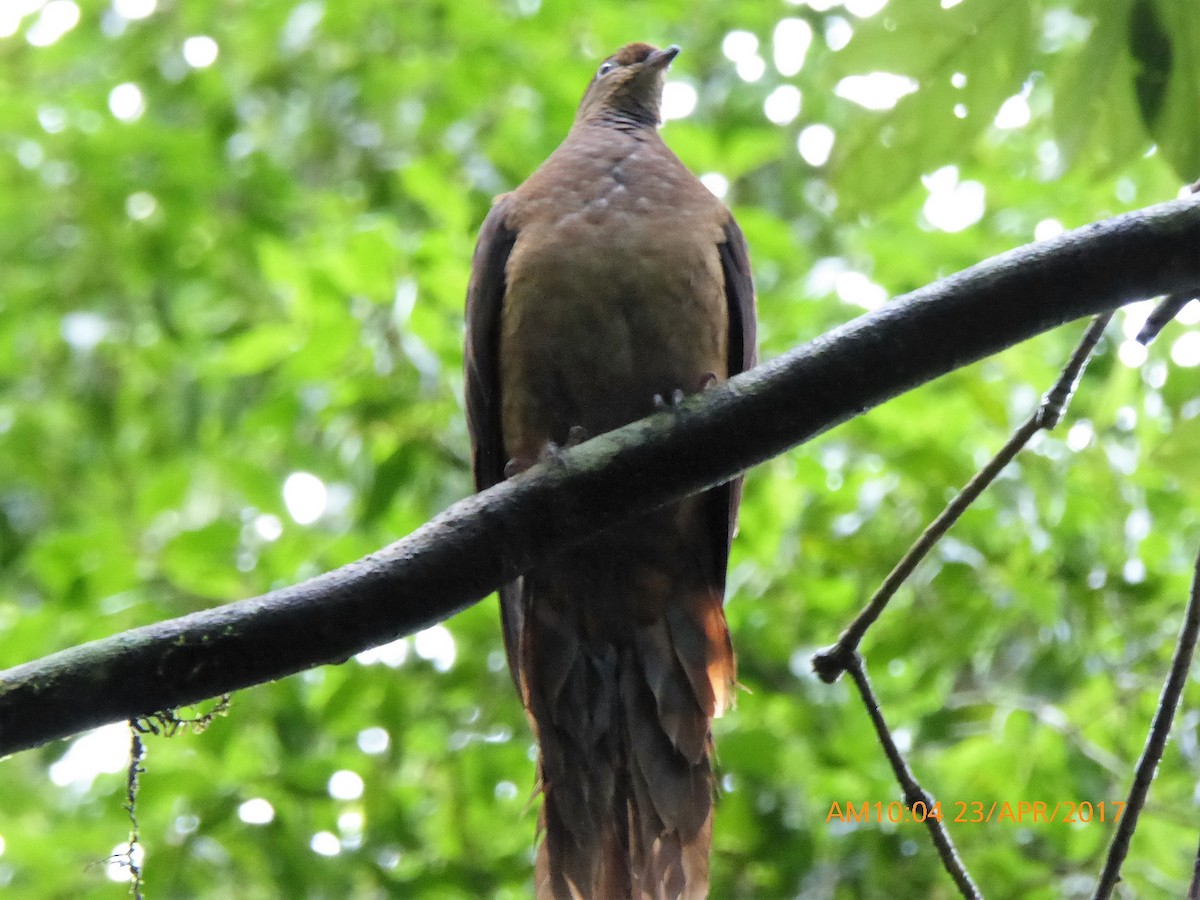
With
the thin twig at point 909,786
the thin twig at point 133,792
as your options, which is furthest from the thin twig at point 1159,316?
the thin twig at point 133,792

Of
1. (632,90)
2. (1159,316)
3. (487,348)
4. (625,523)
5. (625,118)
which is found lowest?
(1159,316)

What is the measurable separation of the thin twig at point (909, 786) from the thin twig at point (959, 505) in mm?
40

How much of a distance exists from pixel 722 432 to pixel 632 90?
2.61 m

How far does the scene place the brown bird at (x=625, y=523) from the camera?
3.15 meters

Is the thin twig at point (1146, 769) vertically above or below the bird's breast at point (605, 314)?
below

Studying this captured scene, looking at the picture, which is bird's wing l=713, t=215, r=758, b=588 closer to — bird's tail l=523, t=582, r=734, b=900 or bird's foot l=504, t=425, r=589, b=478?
bird's tail l=523, t=582, r=734, b=900

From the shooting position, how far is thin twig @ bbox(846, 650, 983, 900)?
2.44 metres

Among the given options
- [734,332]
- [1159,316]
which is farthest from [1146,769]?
[734,332]

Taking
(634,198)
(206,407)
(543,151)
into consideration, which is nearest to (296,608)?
(634,198)

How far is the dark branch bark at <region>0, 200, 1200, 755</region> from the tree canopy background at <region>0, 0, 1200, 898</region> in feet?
2.16

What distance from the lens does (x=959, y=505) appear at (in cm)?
241

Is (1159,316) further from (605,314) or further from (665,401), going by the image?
(605,314)

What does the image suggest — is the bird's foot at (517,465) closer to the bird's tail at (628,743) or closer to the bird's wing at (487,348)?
the bird's wing at (487,348)

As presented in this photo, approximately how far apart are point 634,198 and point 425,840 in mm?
2552
